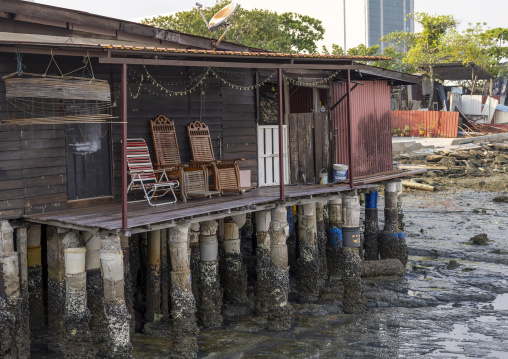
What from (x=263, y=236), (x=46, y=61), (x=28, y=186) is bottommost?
(x=263, y=236)

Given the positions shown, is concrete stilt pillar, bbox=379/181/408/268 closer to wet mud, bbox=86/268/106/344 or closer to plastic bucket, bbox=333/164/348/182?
plastic bucket, bbox=333/164/348/182

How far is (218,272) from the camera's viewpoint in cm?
1303

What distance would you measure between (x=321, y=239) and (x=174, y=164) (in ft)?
13.9

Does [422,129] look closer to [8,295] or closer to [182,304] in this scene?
[182,304]

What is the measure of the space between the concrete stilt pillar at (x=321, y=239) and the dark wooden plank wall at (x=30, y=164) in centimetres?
588

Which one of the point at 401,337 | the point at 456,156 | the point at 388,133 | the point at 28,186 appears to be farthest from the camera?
the point at 456,156

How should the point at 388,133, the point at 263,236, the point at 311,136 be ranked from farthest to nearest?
the point at 388,133 → the point at 311,136 → the point at 263,236

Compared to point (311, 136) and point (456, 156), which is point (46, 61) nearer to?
point (311, 136)

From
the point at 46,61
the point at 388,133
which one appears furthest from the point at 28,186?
the point at 388,133

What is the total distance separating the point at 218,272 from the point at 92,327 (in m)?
2.93

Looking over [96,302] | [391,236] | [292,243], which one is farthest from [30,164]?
[391,236]

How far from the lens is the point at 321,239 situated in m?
15.0

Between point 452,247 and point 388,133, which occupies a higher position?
point 388,133

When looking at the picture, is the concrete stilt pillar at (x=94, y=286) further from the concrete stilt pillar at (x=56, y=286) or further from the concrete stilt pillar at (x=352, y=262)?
the concrete stilt pillar at (x=352, y=262)
